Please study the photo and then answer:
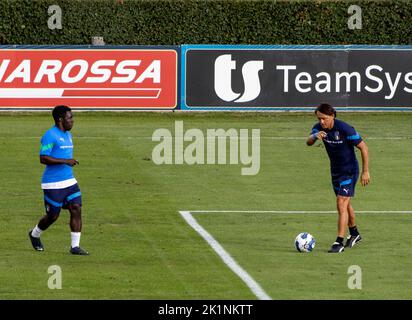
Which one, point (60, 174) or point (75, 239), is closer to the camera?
point (60, 174)

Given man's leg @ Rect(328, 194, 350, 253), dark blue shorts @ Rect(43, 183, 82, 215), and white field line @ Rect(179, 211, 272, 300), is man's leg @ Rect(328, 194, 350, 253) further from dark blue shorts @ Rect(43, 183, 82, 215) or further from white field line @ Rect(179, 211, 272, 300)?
dark blue shorts @ Rect(43, 183, 82, 215)

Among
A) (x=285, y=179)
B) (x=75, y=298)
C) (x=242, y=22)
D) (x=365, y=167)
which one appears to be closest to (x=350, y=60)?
(x=242, y=22)

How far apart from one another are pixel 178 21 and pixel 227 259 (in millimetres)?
30376

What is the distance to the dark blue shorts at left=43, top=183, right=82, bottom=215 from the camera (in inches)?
Result: 700

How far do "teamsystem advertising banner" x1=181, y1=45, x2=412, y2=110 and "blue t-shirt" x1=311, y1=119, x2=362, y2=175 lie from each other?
71.8 feet

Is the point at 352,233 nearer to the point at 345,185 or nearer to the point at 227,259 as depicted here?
the point at 345,185

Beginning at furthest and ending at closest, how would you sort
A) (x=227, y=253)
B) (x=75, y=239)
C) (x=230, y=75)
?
(x=230, y=75) → (x=227, y=253) → (x=75, y=239)

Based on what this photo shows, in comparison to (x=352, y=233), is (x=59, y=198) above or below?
above

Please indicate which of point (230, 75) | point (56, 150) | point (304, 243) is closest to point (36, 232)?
point (56, 150)

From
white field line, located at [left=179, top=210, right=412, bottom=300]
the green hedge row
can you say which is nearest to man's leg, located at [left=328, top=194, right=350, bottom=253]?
white field line, located at [left=179, top=210, right=412, bottom=300]

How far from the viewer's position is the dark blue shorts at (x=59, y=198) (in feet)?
58.3

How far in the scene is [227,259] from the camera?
58.0 ft

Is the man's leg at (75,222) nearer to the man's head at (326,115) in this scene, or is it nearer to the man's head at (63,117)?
the man's head at (63,117)

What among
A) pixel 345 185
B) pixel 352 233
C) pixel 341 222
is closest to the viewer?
pixel 341 222
